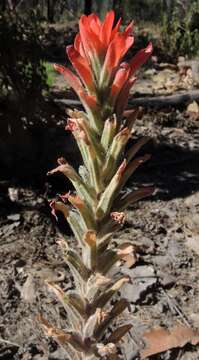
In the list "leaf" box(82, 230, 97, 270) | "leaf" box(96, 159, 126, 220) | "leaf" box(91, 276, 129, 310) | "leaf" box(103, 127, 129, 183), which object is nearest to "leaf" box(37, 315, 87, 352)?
"leaf" box(91, 276, 129, 310)

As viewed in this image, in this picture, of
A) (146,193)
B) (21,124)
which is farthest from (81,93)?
(21,124)

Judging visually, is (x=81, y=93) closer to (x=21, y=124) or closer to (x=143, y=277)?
(x=143, y=277)

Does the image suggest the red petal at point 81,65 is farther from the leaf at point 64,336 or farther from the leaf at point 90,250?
the leaf at point 64,336

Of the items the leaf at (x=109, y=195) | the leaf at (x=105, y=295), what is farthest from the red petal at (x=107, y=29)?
the leaf at (x=105, y=295)

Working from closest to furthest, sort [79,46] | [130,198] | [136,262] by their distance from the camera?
[79,46] < [130,198] < [136,262]

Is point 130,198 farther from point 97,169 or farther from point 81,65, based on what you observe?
point 81,65

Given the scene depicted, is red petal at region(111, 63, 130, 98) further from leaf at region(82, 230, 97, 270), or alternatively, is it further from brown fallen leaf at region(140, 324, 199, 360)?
brown fallen leaf at region(140, 324, 199, 360)

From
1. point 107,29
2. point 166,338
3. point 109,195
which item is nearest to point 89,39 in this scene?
point 107,29
